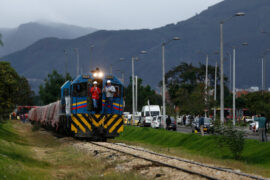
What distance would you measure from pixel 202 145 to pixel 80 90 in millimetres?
7592

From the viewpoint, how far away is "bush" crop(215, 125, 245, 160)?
23573 mm

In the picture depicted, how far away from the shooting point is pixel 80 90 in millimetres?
28734

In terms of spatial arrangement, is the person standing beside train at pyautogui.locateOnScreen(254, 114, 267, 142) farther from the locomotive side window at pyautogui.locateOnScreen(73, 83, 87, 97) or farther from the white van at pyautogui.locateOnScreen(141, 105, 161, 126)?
the white van at pyautogui.locateOnScreen(141, 105, 161, 126)

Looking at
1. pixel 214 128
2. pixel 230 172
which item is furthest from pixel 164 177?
pixel 214 128

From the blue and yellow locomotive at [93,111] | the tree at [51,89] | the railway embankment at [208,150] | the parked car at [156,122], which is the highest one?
the tree at [51,89]

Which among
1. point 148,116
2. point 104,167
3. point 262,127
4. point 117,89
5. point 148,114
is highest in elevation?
point 117,89

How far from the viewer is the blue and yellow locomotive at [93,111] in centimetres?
2836

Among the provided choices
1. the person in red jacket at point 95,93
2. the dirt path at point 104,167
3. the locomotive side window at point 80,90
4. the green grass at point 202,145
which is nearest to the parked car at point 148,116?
the green grass at point 202,145

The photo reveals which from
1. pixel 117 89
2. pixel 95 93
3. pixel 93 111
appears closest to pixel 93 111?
pixel 93 111

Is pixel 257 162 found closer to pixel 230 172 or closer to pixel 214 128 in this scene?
pixel 214 128

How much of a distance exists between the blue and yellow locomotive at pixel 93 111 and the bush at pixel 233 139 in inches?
256

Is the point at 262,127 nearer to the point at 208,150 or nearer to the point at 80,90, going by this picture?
the point at 208,150

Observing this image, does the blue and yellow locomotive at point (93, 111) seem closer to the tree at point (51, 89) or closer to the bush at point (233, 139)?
the bush at point (233, 139)

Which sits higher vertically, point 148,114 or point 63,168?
point 148,114
